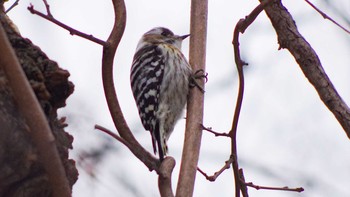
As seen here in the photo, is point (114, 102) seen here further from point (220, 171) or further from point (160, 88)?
point (160, 88)

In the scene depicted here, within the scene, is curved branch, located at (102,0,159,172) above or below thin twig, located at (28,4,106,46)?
below

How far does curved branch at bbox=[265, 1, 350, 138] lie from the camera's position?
3361 millimetres

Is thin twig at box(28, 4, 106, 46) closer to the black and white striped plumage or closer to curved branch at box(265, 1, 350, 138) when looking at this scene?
curved branch at box(265, 1, 350, 138)

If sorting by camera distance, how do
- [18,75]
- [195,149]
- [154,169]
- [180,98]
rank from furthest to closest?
[180,98] < [195,149] < [154,169] < [18,75]

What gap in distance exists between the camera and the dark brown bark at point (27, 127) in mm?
2240

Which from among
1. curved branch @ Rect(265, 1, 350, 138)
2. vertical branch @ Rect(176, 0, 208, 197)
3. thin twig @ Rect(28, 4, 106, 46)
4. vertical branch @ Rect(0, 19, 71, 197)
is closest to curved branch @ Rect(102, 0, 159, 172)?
thin twig @ Rect(28, 4, 106, 46)

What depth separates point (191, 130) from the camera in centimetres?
317

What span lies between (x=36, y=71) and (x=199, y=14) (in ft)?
5.50

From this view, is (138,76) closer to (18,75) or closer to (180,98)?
(180,98)

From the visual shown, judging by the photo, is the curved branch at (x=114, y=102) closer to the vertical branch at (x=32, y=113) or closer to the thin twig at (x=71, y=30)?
the thin twig at (x=71, y=30)

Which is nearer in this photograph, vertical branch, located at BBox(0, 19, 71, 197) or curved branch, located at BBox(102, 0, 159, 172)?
vertical branch, located at BBox(0, 19, 71, 197)

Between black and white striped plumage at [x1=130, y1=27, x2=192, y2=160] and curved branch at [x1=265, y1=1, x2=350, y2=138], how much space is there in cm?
188

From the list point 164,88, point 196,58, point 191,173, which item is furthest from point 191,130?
point 164,88

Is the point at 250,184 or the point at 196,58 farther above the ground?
the point at 196,58
